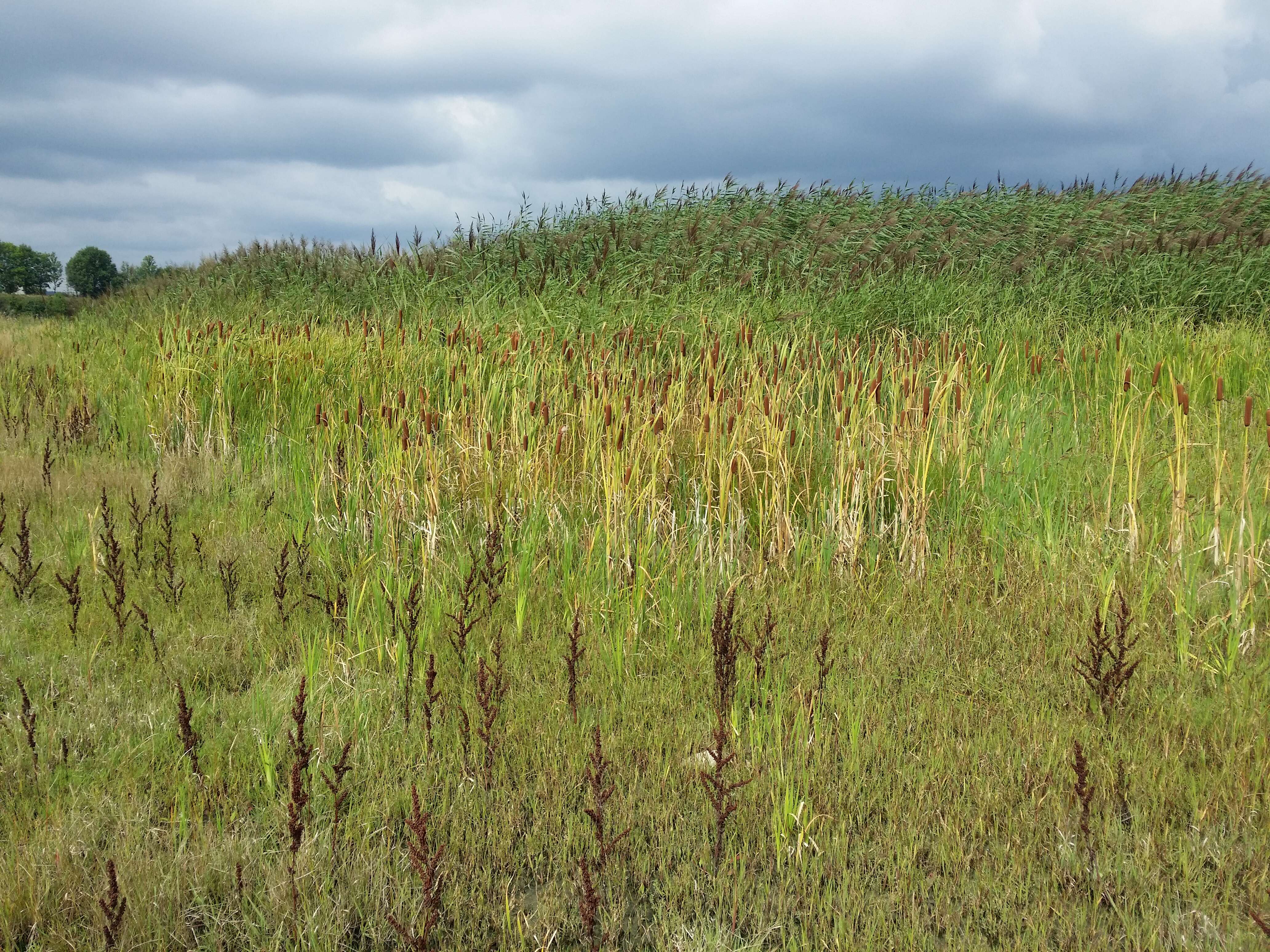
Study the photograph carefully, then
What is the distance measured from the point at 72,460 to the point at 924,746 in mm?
5803

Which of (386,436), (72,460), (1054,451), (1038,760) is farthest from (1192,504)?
(72,460)

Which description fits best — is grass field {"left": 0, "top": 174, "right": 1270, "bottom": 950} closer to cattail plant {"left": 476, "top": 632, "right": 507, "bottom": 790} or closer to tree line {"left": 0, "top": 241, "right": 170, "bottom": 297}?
cattail plant {"left": 476, "top": 632, "right": 507, "bottom": 790}

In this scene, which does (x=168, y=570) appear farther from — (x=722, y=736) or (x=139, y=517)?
(x=722, y=736)

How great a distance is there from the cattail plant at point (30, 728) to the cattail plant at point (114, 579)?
715 mm

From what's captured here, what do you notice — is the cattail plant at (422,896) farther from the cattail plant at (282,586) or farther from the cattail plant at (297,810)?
the cattail plant at (282,586)

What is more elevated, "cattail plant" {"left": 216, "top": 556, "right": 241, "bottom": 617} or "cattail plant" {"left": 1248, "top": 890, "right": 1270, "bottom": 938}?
"cattail plant" {"left": 216, "top": 556, "right": 241, "bottom": 617}

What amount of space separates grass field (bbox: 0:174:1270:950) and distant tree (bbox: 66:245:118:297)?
66.3 metres

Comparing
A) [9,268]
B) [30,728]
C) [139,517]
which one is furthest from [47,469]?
[9,268]

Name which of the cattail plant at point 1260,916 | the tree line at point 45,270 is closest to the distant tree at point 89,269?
the tree line at point 45,270

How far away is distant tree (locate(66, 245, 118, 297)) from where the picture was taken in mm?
63281

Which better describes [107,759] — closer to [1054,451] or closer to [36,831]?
[36,831]

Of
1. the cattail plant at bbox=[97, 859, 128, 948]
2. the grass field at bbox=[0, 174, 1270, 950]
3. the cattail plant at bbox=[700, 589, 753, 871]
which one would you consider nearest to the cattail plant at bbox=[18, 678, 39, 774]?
the grass field at bbox=[0, 174, 1270, 950]

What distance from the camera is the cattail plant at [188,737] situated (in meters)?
2.40

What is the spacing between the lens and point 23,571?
388cm
